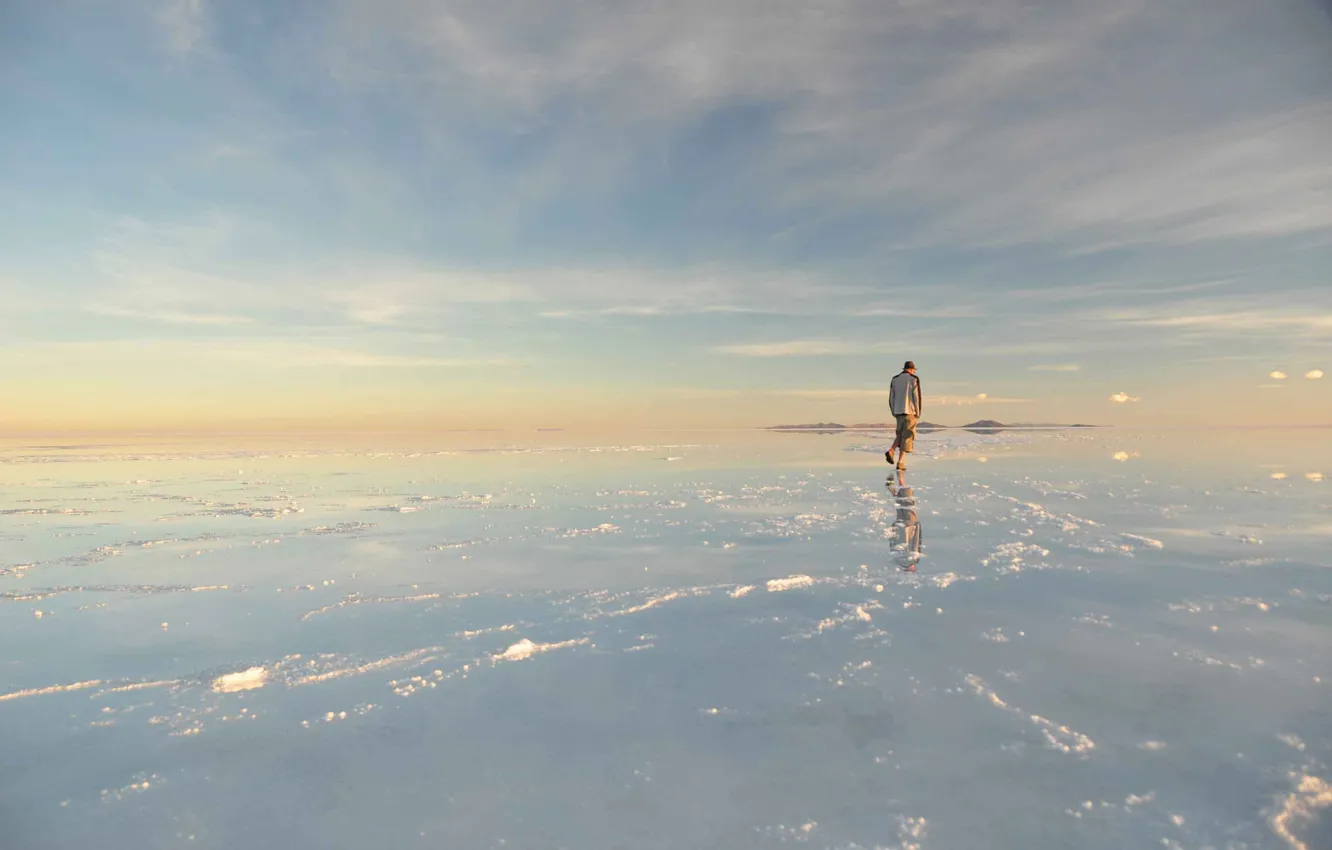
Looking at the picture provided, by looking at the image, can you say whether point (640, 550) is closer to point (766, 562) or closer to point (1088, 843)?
point (766, 562)

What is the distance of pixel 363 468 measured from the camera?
2045cm

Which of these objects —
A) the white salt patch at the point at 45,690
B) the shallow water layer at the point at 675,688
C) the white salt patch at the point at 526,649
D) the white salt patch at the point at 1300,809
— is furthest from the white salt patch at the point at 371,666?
the white salt patch at the point at 1300,809

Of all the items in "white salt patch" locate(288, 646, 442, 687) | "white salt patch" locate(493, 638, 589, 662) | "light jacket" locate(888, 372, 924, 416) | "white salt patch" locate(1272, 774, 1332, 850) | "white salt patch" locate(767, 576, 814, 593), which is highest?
"light jacket" locate(888, 372, 924, 416)

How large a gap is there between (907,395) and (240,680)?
1453 cm

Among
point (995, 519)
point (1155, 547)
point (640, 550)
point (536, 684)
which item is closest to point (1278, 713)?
point (536, 684)

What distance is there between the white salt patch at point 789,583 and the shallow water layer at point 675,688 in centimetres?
4

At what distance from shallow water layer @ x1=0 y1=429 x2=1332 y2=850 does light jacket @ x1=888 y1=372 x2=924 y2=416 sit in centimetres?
752

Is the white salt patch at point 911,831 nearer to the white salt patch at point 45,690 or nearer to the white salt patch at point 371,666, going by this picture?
the white salt patch at point 371,666

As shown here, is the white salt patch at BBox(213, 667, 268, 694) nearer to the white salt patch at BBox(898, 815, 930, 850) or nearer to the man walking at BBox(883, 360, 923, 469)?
the white salt patch at BBox(898, 815, 930, 850)

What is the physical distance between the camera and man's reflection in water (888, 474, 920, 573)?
6.52 meters

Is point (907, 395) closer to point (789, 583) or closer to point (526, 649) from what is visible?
point (789, 583)

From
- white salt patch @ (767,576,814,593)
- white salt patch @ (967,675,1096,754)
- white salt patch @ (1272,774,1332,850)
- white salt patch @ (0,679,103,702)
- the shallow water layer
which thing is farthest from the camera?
white salt patch @ (767,576,814,593)

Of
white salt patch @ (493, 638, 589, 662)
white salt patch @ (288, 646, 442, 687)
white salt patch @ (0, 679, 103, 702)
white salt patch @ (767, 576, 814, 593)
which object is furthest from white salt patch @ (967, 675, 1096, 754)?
white salt patch @ (0, 679, 103, 702)

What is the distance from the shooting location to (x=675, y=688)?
3590 mm
